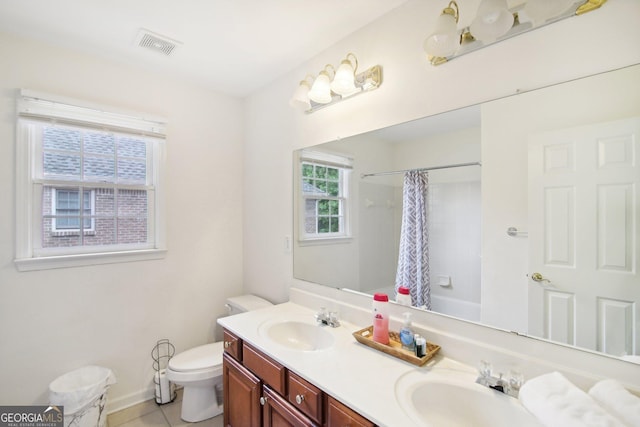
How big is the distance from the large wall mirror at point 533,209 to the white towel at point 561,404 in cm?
19

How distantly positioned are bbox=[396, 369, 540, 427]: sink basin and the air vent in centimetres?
222

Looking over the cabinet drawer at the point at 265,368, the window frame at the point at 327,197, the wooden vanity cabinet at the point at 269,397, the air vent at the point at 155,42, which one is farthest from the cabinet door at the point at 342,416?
the air vent at the point at 155,42

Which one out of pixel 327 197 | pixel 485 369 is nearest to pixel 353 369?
pixel 485 369

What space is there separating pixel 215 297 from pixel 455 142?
2.23m

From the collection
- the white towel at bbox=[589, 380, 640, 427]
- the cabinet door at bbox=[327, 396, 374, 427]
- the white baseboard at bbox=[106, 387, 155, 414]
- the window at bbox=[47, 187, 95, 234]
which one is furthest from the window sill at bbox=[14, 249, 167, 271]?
the white towel at bbox=[589, 380, 640, 427]

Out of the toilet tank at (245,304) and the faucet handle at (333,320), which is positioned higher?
the faucet handle at (333,320)

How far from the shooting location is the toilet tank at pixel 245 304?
2236mm

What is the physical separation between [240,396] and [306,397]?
0.63 metres

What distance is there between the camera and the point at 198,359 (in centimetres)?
200

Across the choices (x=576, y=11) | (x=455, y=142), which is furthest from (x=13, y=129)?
(x=576, y=11)

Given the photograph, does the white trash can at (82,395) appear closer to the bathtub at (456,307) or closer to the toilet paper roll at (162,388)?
the toilet paper roll at (162,388)

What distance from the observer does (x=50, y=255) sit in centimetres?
187

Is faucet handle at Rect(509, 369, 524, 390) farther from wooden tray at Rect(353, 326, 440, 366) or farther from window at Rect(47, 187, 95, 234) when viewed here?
window at Rect(47, 187, 95, 234)

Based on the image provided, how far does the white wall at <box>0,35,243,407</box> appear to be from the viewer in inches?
68.2
